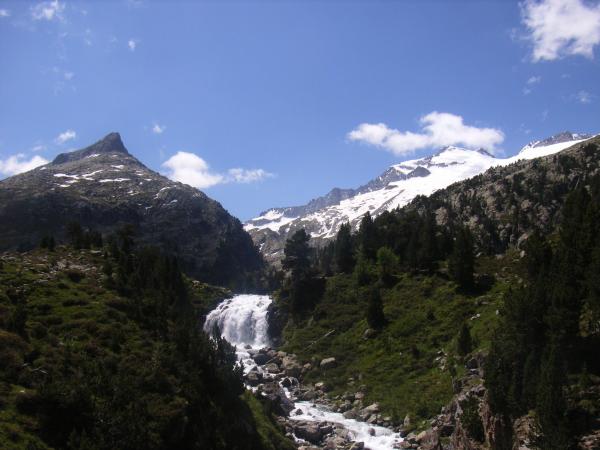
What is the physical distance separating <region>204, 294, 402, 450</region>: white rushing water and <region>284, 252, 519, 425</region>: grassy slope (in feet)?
16.1

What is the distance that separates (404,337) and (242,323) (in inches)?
1872

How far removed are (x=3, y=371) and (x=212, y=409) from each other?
15.7 metres

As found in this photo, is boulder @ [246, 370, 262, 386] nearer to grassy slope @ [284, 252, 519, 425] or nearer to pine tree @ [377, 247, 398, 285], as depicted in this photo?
grassy slope @ [284, 252, 519, 425]

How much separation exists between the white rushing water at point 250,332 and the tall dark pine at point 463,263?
109 feet

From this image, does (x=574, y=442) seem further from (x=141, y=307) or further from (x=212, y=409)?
(x=141, y=307)

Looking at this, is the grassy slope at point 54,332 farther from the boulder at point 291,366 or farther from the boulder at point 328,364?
the boulder at point 291,366

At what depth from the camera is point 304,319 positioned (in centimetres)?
10275

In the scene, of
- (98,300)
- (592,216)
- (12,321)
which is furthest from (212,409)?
(592,216)

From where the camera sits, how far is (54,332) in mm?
43125

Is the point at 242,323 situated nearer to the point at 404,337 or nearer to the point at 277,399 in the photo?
the point at 404,337

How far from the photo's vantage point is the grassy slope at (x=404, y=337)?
61097 millimetres

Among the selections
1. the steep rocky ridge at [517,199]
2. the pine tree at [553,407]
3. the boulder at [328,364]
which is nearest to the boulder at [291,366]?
the boulder at [328,364]

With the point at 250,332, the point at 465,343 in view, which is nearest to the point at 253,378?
the point at 465,343

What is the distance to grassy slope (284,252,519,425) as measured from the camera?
61.1m
